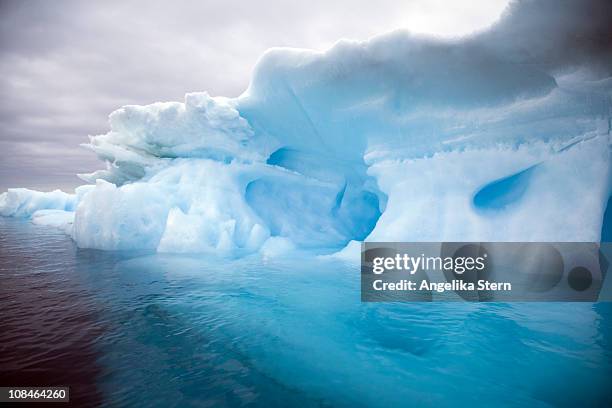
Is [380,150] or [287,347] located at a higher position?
[380,150]

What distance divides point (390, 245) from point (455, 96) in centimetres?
400

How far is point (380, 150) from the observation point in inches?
396

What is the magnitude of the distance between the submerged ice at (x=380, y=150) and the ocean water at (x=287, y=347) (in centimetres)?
299

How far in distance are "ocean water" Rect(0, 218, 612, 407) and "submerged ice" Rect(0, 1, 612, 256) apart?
2992mm

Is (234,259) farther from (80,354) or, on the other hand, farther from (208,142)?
(80,354)

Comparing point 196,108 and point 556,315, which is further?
point 196,108

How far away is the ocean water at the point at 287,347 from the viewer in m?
3.19

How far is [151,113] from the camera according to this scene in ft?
39.0

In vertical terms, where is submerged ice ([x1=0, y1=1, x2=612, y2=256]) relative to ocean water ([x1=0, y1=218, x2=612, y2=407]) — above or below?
above

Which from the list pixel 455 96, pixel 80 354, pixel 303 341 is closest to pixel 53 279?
pixel 80 354

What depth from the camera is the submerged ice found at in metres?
6.75

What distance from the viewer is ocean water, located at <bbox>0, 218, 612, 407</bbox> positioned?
10.5ft

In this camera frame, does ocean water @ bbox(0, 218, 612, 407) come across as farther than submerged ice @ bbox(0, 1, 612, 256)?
No

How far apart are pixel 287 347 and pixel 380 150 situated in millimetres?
7189
